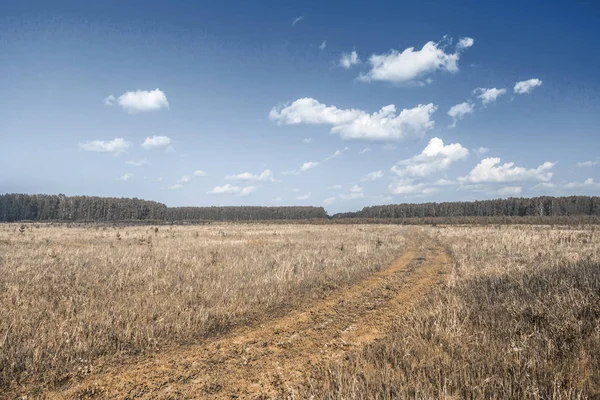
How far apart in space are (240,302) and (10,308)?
5196 mm

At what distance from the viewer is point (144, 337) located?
603 centimetres

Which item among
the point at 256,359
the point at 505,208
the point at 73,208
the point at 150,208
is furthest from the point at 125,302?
the point at 150,208

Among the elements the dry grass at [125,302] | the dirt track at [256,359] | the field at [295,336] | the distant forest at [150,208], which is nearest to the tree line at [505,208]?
the distant forest at [150,208]

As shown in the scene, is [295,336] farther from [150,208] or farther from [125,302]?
[150,208]

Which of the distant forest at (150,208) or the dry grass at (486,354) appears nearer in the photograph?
the dry grass at (486,354)

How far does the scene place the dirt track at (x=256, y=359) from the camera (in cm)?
426

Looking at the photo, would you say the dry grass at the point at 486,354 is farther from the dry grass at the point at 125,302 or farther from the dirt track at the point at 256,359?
the dry grass at the point at 125,302

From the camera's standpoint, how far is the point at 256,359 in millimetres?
5168

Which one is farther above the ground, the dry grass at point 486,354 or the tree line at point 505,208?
the tree line at point 505,208

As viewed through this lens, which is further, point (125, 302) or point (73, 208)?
point (73, 208)

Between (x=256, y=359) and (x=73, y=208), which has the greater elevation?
(x=73, y=208)

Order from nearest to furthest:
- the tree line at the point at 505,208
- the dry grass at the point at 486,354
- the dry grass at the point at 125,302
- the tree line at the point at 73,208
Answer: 1. the dry grass at the point at 486,354
2. the dry grass at the point at 125,302
3. the tree line at the point at 505,208
4. the tree line at the point at 73,208

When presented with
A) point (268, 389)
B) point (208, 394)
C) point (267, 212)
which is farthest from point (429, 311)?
point (267, 212)

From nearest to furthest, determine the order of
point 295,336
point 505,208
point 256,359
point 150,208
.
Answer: point 256,359 < point 295,336 < point 505,208 < point 150,208
